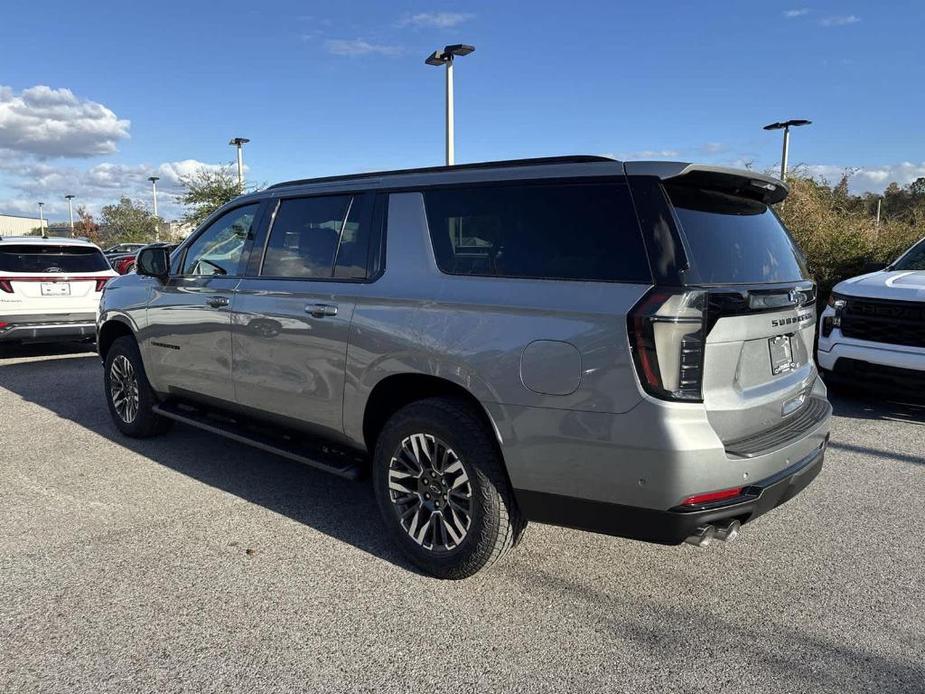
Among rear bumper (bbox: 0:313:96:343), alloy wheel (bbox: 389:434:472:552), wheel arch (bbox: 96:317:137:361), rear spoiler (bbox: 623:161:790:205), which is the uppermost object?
rear spoiler (bbox: 623:161:790:205)

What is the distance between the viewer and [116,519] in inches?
158

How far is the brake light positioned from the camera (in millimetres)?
2662

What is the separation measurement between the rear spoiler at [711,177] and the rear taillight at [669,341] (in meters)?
0.54

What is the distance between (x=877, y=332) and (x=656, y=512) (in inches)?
184

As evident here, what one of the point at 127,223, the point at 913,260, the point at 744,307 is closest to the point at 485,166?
the point at 744,307

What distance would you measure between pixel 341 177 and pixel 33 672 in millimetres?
2824

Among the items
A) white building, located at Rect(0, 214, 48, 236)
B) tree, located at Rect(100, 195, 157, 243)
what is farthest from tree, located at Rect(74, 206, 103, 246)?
Answer: white building, located at Rect(0, 214, 48, 236)

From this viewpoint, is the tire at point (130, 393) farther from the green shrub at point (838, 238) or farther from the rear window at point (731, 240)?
the green shrub at point (838, 238)

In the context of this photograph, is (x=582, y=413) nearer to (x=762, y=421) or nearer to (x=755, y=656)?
(x=762, y=421)

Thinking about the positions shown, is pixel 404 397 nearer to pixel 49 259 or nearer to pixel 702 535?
pixel 702 535

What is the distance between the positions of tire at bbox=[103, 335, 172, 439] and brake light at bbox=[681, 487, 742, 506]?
164 inches

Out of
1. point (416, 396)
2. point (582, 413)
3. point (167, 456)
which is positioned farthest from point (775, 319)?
point (167, 456)

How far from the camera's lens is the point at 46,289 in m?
8.81

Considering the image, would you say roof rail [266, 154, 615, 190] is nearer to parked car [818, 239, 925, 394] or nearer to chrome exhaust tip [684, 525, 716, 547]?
chrome exhaust tip [684, 525, 716, 547]
